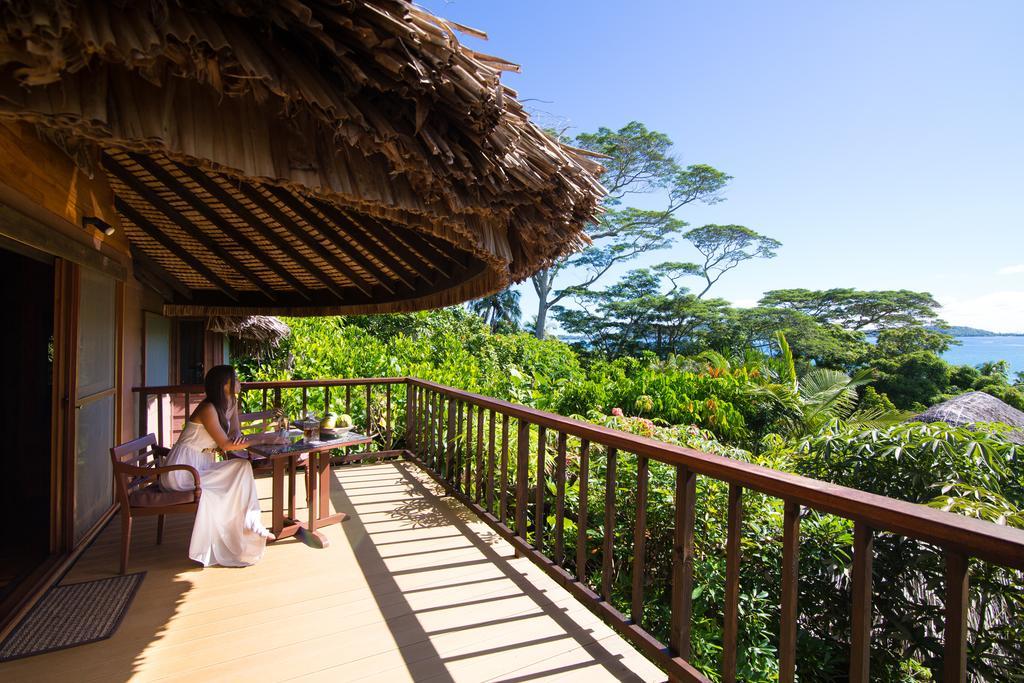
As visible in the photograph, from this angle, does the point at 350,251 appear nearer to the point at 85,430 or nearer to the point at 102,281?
the point at 102,281

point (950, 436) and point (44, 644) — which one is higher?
point (950, 436)

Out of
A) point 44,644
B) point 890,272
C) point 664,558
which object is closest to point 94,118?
point 44,644

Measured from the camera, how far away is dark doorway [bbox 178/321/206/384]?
23.9 ft

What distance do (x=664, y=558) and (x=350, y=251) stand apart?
2.91m

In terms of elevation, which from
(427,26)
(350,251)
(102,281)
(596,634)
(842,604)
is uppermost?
(427,26)

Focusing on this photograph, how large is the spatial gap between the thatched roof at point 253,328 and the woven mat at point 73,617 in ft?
16.9

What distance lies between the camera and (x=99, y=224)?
2.85 m

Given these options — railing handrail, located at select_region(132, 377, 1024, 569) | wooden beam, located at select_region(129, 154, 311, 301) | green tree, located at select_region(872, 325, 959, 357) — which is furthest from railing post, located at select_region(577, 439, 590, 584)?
green tree, located at select_region(872, 325, 959, 357)

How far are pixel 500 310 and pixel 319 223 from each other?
798 inches

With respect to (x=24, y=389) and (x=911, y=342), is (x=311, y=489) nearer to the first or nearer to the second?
(x=24, y=389)

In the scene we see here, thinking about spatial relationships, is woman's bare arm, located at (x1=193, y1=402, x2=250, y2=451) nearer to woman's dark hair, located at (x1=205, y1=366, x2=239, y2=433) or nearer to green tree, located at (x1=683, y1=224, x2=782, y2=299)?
woman's dark hair, located at (x1=205, y1=366, x2=239, y2=433)

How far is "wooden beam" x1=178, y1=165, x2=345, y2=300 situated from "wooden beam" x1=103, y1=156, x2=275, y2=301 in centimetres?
39

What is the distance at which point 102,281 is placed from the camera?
10.5ft

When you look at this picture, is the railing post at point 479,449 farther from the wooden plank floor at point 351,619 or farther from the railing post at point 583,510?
the railing post at point 583,510
